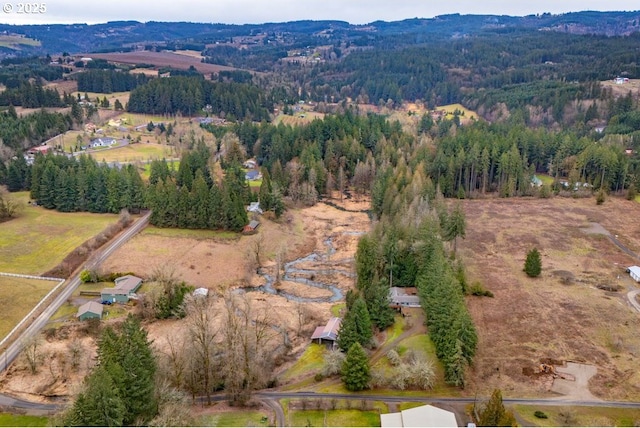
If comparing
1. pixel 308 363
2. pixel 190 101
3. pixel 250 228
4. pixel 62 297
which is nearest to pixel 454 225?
pixel 308 363

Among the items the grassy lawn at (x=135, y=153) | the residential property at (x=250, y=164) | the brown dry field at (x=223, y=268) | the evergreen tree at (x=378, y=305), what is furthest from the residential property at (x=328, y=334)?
the grassy lawn at (x=135, y=153)

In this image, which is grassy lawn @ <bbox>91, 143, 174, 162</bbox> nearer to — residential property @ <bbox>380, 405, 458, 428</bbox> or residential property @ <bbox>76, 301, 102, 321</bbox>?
residential property @ <bbox>76, 301, 102, 321</bbox>

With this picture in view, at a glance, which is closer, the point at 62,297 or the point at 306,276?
the point at 62,297

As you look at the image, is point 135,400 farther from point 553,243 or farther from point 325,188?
point 325,188

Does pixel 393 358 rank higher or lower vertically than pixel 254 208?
higher

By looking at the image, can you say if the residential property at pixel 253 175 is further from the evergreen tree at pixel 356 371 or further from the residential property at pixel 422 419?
the residential property at pixel 422 419

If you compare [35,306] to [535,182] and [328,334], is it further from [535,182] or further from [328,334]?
[535,182]

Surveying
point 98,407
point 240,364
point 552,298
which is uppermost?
point 98,407

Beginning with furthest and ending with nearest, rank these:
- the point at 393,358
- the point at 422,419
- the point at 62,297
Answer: the point at 62,297 → the point at 393,358 → the point at 422,419
